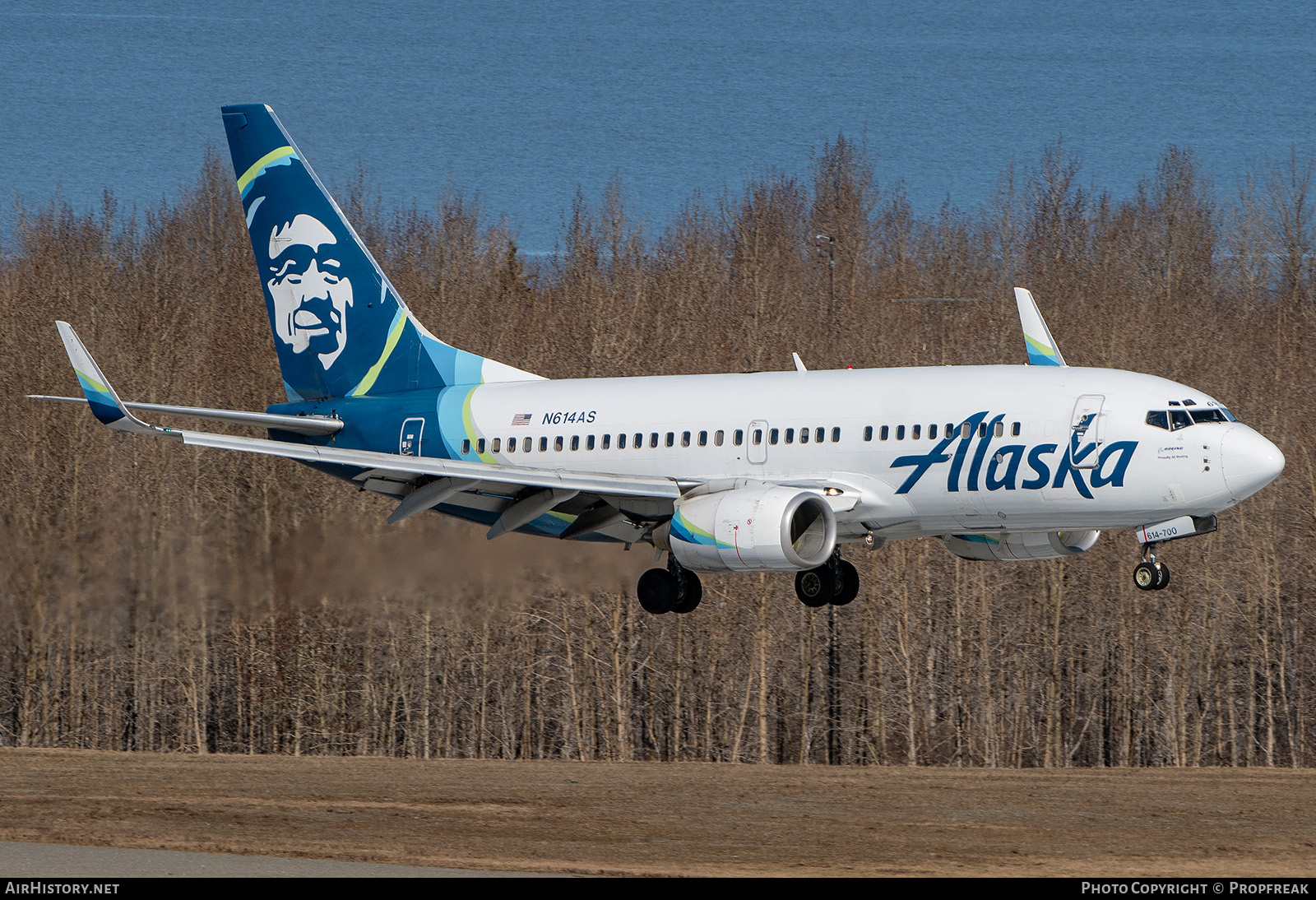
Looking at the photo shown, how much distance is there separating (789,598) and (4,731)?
3019 centimetres

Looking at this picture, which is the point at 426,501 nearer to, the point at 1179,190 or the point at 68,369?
the point at 68,369

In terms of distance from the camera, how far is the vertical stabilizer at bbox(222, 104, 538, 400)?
37.6 meters

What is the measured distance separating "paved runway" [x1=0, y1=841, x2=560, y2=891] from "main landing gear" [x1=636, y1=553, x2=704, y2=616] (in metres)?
10.3

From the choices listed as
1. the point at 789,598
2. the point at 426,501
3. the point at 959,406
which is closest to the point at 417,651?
the point at 789,598

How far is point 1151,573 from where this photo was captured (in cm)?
2995

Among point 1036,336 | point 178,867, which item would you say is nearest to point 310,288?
point 1036,336

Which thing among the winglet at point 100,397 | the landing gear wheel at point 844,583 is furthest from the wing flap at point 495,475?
the landing gear wheel at point 844,583

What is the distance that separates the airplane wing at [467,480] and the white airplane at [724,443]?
51 mm

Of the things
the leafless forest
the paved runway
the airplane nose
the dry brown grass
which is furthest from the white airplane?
the leafless forest

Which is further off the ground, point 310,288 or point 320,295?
point 310,288

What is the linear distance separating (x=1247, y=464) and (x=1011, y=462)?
3.92 metres

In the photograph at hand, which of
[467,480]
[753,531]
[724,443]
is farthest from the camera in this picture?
[724,443]

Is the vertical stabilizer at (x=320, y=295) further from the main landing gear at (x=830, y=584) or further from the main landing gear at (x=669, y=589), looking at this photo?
the main landing gear at (x=830, y=584)

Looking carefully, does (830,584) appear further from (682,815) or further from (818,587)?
(682,815)
